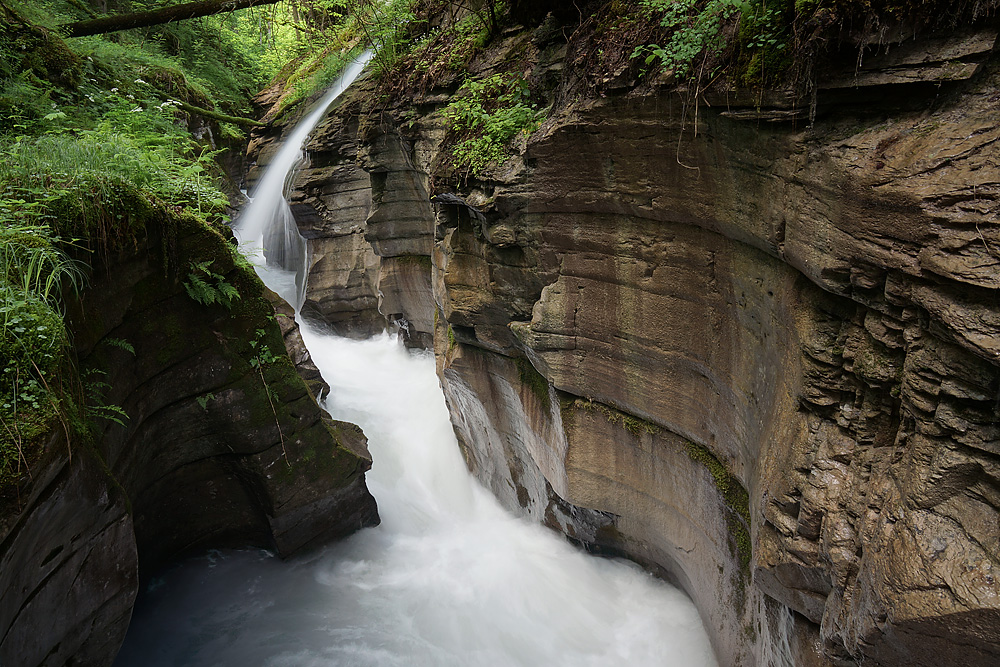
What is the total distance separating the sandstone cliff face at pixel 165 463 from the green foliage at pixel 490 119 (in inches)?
107

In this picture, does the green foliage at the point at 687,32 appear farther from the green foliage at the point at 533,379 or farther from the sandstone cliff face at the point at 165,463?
the sandstone cliff face at the point at 165,463

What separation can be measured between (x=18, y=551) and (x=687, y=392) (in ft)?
16.2

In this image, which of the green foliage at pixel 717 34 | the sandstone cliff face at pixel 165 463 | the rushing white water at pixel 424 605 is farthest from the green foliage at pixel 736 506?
the sandstone cliff face at pixel 165 463

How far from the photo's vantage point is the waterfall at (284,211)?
45.5 ft

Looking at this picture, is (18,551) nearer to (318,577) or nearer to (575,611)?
(318,577)

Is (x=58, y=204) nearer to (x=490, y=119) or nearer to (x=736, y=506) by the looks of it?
(x=490, y=119)

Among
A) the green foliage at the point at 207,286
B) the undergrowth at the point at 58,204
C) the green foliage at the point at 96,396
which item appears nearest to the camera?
the undergrowth at the point at 58,204

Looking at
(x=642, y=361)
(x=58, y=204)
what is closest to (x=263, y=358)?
(x=58, y=204)

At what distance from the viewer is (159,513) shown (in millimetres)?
6738

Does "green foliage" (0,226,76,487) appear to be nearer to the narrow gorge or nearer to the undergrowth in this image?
the undergrowth

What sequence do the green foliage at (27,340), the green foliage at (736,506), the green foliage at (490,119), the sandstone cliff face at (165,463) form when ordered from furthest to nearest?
1. the green foliage at (490,119)
2. the green foliage at (736,506)
3. the sandstone cliff face at (165,463)
4. the green foliage at (27,340)

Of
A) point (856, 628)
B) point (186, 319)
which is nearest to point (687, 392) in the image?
point (856, 628)

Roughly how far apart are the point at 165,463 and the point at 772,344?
240 inches

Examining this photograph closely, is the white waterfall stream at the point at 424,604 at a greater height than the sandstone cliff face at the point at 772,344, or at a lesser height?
lesser
